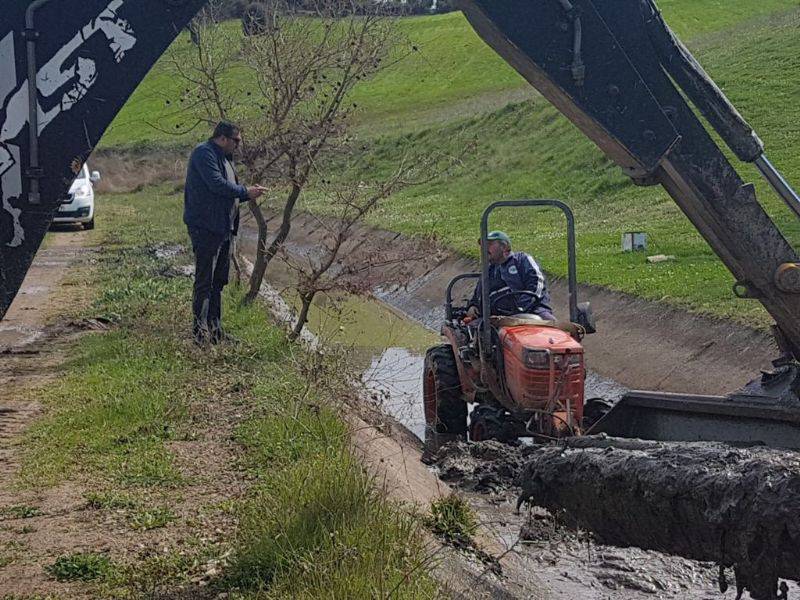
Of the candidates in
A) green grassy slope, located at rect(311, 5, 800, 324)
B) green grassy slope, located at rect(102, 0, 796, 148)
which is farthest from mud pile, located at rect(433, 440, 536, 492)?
green grassy slope, located at rect(102, 0, 796, 148)

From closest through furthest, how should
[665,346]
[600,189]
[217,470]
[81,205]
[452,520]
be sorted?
[452,520]
[217,470]
[665,346]
[81,205]
[600,189]

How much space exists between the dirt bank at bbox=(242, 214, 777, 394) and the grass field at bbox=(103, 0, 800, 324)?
0.90 feet

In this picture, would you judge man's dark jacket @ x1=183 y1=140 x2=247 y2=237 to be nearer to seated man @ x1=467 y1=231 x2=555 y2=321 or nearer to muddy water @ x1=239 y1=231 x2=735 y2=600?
muddy water @ x1=239 y1=231 x2=735 y2=600

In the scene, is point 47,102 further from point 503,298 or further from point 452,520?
point 503,298

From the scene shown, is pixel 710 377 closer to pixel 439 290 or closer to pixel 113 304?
pixel 113 304

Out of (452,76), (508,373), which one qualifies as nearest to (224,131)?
(508,373)

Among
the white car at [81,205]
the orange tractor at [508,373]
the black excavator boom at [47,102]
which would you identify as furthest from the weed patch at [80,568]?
the white car at [81,205]

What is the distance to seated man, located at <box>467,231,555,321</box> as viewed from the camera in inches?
404

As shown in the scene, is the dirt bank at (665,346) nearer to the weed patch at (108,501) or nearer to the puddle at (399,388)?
the puddle at (399,388)

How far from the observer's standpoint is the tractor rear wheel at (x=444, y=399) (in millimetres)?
10641

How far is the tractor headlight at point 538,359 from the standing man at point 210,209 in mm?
2957

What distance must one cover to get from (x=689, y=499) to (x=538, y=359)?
417cm

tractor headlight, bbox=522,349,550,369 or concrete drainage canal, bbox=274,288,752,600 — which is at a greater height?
tractor headlight, bbox=522,349,550,369

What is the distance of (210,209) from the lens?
10.6 m
